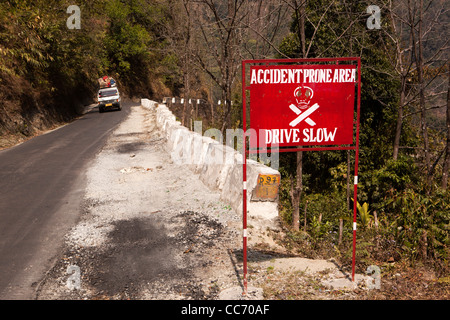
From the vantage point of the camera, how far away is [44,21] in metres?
21.2

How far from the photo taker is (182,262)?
213 inches

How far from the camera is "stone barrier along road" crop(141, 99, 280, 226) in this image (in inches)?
260

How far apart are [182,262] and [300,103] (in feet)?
9.12

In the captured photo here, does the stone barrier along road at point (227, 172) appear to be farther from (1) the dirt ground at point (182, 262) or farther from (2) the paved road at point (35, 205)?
(2) the paved road at point (35, 205)

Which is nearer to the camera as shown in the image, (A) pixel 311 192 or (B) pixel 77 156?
(B) pixel 77 156

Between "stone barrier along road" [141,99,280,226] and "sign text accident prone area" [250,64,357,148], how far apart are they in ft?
5.70

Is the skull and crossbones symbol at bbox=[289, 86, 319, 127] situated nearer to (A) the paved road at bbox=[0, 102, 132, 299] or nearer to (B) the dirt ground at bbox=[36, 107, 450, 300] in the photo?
(B) the dirt ground at bbox=[36, 107, 450, 300]

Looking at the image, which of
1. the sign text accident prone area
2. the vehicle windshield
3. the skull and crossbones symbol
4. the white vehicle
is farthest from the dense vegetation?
the vehicle windshield

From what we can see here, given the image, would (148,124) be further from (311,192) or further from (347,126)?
(347,126)

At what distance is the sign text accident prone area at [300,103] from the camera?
484 centimetres

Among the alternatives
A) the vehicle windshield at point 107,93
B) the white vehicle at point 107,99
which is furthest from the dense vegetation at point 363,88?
the vehicle windshield at point 107,93

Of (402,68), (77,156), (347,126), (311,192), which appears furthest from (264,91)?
(311,192)

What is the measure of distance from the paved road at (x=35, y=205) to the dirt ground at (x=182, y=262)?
0.88 ft

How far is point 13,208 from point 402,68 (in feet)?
45.3
